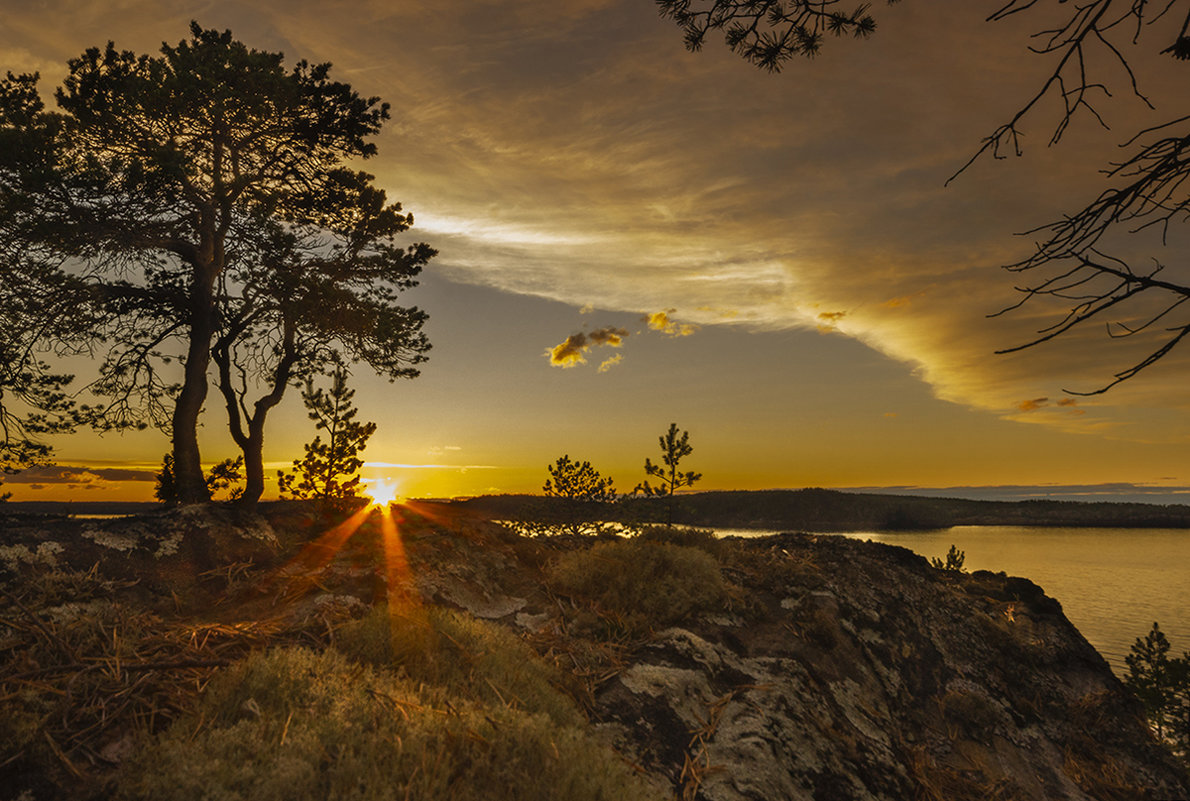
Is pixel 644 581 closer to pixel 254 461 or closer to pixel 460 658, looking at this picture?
pixel 460 658

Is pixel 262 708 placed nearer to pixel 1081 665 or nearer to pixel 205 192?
pixel 1081 665

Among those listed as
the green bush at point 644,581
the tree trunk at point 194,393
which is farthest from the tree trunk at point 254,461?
the green bush at point 644,581

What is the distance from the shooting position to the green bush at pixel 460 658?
3.12 metres

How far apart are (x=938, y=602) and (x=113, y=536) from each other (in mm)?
7443

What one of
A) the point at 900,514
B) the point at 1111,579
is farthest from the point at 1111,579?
the point at 900,514

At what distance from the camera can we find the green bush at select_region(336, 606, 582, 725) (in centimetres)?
312

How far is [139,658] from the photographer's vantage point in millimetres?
3002

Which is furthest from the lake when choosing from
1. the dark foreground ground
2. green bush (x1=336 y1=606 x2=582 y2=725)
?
green bush (x1=336 y1=606 x2=582 y2=725)

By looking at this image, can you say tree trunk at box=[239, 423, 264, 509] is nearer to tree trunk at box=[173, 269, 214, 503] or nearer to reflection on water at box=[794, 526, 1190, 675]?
tree trunk at box=[173, 269, 214, 503]

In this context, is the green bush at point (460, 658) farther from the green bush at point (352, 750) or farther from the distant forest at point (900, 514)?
the distant forest at point (900, 514)

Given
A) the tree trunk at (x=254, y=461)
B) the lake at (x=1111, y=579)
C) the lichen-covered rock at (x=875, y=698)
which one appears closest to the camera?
the lichen-covered rock at (x=875, y=698)

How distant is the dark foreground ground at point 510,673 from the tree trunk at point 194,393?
1257cm

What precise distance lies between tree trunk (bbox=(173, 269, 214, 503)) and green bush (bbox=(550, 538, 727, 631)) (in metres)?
14.3

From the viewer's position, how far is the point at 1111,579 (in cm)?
6825
